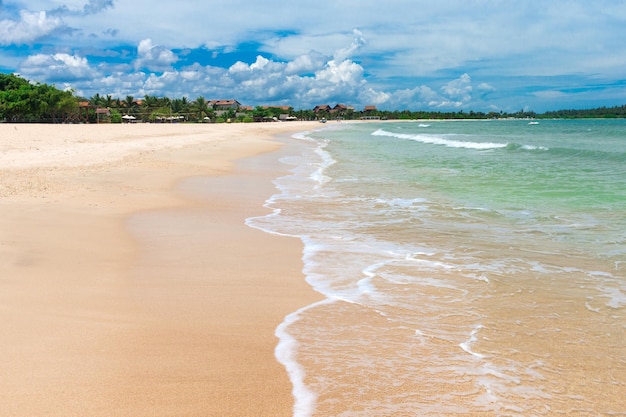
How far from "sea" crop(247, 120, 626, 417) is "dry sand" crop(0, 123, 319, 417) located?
1.02ft

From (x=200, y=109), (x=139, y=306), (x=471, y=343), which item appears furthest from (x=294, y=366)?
(x=200, y=109)

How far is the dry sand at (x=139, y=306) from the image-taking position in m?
3.06

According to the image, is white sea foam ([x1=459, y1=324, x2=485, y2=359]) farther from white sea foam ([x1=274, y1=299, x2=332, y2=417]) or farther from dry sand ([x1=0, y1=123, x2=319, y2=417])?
dry sand ([x1=0, y1=123, x2=319, y2=417])

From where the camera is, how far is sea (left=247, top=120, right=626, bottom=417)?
3.24 metres

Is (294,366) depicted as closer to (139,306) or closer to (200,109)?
(139,306)

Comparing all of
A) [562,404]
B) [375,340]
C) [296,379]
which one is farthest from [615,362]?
[296,379]

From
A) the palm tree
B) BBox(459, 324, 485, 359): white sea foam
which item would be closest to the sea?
BBox(459, 324, 485, 359): white sea foam

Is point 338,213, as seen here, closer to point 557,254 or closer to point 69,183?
point 557,254

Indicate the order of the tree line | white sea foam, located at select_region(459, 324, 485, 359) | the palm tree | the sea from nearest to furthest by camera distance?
1. the sea
2. white sea foam, located at select_region(459, 324, 485, 359)
3. the tree line
4. the palm tree

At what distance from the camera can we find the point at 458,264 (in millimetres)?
6375

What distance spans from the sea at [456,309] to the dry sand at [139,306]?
1.02ft

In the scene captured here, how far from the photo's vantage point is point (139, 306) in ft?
14.9

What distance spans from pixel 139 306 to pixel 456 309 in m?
2.80

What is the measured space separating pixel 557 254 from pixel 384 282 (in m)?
2.80
